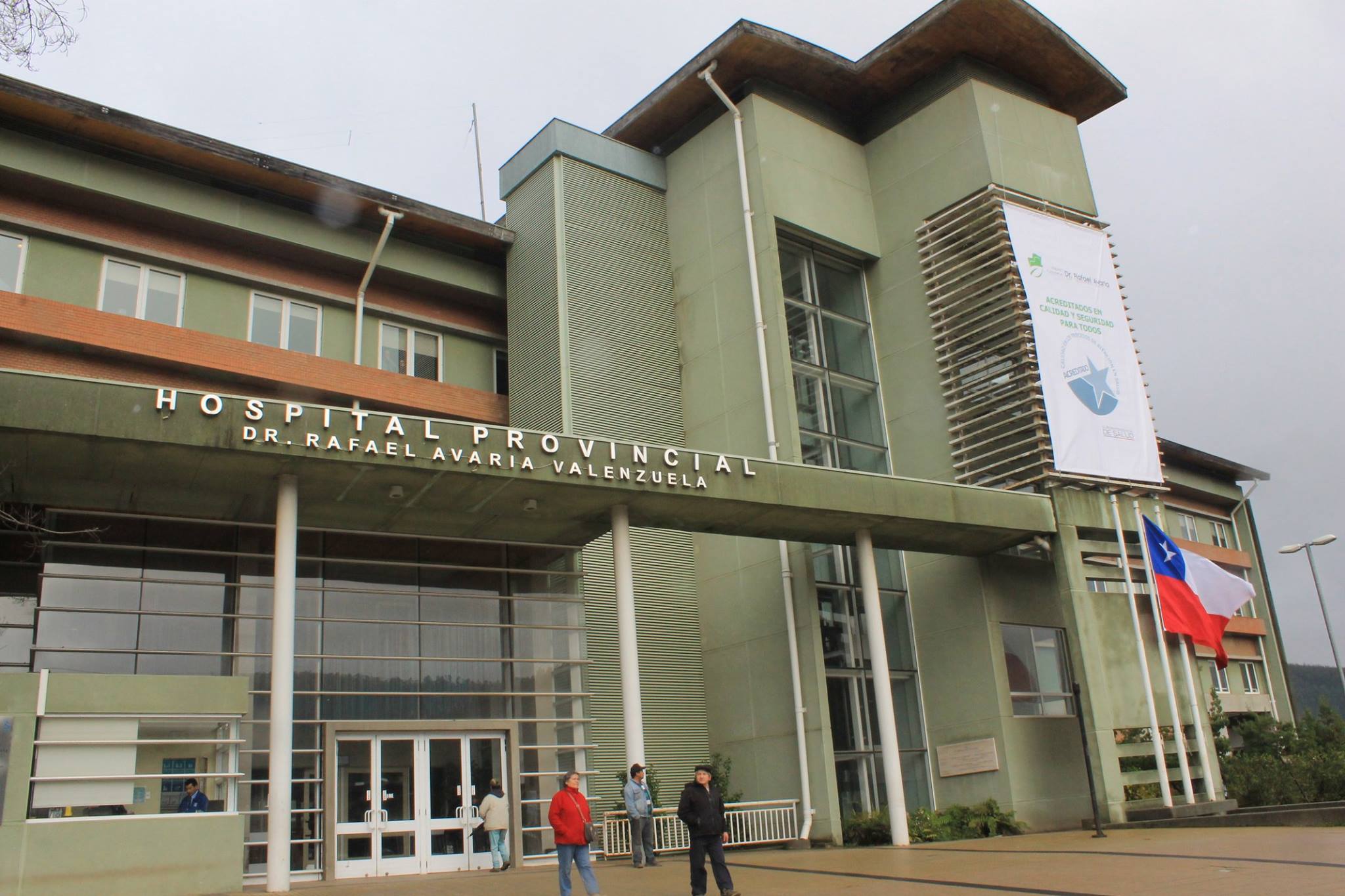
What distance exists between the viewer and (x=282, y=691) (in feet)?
53.8

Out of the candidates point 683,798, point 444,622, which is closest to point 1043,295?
point 444,622

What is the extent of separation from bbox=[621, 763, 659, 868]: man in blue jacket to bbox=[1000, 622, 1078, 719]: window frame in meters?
9.08

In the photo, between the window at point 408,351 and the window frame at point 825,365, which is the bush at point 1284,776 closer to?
the window frame at point 825,365

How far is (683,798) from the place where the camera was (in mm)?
13445

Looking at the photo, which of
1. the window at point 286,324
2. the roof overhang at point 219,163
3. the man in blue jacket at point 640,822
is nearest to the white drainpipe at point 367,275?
the roof overhang at point 219,163

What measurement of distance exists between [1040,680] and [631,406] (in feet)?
35.9

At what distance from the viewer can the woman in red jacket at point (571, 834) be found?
13.3 meters

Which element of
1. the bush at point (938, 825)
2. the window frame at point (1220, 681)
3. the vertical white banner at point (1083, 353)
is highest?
the vertical white banner at point (1083, 353)

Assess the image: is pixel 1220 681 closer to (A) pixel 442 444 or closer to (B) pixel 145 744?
(A) pixel 442 444

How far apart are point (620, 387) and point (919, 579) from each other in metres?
8.10

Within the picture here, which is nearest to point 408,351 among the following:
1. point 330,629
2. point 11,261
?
point 11,261

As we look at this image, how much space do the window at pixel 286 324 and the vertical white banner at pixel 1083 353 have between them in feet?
52.3

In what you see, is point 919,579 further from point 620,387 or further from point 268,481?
point 268,481

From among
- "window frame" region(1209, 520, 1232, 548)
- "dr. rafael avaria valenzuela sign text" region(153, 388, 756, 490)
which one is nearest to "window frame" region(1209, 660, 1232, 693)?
"window frame" region(1209, 520, 1232, 548)
